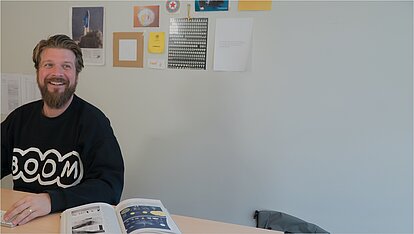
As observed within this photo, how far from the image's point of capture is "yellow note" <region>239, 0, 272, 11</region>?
1.86m

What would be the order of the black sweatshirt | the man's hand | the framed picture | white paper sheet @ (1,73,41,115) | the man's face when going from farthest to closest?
white paper sheet @ (1,73,41,115), the framed picture, the man's face, the black sweatshirt, the man's hand

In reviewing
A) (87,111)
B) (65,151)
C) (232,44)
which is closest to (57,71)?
(87,111)

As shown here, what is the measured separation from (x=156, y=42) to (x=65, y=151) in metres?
0.86

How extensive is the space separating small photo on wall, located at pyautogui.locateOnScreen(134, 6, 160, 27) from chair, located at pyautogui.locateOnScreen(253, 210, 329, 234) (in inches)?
46.0

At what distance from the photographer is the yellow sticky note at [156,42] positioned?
2059 mm

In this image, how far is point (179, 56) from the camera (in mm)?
2033

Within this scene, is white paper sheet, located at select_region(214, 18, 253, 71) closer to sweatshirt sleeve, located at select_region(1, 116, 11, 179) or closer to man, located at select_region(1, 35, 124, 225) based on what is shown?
man, located at select_region(1, 35, 124, 225)

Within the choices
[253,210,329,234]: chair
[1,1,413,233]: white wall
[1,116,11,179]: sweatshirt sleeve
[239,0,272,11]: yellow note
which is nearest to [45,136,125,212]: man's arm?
[1,116,11,179]: sweatshirt sleeve

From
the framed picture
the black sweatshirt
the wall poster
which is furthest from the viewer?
the framed picture

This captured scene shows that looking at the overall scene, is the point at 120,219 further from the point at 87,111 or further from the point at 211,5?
the point at 211,5

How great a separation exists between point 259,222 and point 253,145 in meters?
0.39

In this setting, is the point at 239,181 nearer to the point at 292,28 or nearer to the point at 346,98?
the point at 346,98

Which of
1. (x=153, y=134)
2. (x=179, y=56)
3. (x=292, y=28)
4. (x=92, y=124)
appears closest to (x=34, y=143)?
(x=92, y=124)

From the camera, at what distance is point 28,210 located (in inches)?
43.2
